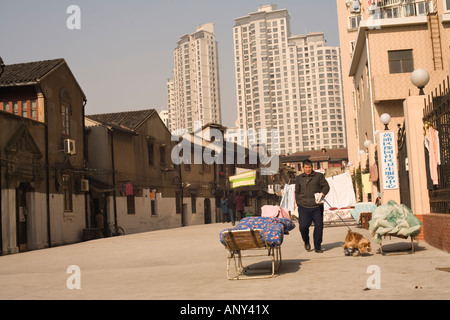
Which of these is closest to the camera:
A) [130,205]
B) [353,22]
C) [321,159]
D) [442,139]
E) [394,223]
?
[394,223]

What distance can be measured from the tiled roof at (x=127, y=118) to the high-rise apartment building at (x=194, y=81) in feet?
311

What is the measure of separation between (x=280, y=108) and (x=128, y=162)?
101m

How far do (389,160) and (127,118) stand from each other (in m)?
23.9

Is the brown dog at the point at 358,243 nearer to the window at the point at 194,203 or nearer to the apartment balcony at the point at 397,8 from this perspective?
the window at the point at 194,203

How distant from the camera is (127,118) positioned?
36.3 metres

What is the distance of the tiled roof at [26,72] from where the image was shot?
24266 millimetres

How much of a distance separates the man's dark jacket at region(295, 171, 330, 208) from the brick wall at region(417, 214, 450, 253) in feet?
6.49

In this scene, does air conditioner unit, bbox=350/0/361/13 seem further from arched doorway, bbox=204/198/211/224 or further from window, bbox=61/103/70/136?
window, bbox=61/103/70/136

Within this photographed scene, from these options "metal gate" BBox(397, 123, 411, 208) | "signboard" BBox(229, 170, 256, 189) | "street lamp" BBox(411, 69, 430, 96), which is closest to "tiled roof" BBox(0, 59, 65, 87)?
"metal gate" BBox(397, 123, 411, 208)

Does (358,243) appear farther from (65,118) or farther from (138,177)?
(138,177)

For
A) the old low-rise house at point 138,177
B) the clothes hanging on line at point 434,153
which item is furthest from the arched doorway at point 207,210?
the clothes hanging on line at point 434,153

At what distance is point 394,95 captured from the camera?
26906mm

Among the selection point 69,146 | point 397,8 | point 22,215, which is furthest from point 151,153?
point 397,8
